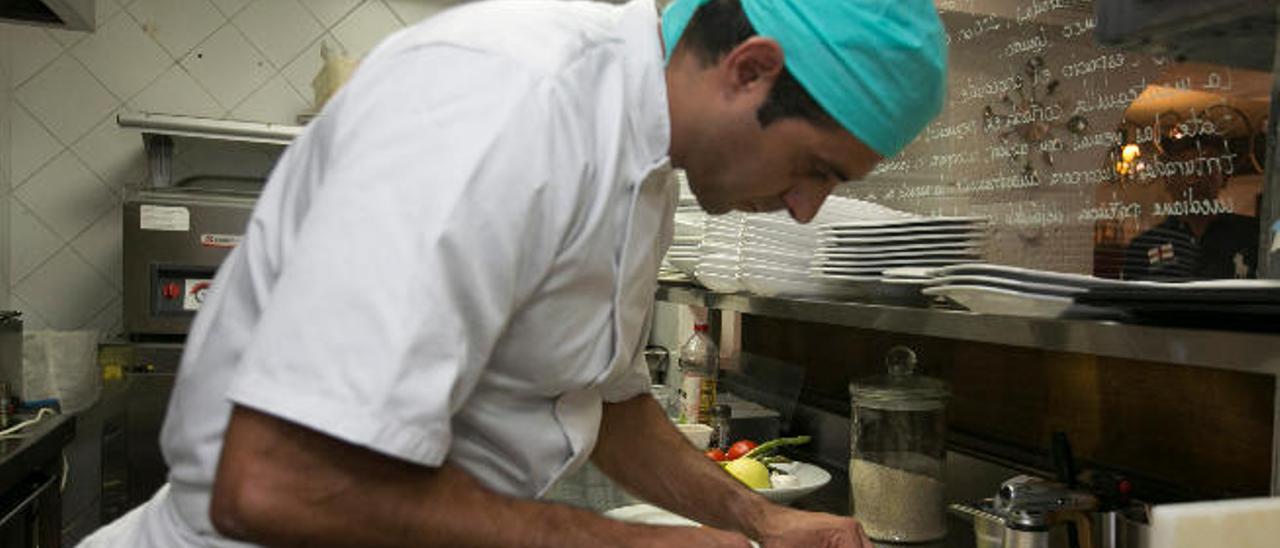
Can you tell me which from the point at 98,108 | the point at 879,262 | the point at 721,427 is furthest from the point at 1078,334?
the point at 98,108

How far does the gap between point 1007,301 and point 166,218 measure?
7.85ft

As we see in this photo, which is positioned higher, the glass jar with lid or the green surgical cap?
→ the green surgical cap

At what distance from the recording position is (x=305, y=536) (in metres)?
0.71

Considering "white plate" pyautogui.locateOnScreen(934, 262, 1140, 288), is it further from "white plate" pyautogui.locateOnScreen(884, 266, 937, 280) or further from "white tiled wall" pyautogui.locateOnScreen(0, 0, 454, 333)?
"white tiled wall" pyautogui.locateOnScreen(0, 0, 454, 333)

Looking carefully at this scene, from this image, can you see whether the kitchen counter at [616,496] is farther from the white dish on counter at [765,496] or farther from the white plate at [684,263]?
the white plate at [684,263]

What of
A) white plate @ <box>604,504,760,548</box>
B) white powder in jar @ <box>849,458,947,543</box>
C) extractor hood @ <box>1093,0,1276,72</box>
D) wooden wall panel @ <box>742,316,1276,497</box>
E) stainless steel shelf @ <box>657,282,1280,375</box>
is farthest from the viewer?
white plate @ <box>604,504,760,548</box>

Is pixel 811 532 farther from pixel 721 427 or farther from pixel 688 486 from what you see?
pixel 721 427

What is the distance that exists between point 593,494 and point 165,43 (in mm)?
2349

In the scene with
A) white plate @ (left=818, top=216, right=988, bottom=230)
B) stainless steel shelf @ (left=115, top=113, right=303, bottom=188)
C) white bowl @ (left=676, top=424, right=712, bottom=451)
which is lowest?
white bowl @ (left=676, top=424, right=712, bottom=451)

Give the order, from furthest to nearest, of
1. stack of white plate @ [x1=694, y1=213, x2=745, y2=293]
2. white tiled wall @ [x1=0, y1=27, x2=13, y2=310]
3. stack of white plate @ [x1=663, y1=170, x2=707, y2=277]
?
white tiled wall @ [x1=0, y1=27, x2=13, y2=310], stack of white plate @ [x1=663, y1=170, x2=707, y2=277], stack of white plate @ [x1=694, y1=213, x2=745, y2=293]

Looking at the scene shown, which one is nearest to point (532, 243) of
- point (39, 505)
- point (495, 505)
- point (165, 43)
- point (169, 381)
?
point (495, 505)

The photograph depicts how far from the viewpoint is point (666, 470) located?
1.34 m

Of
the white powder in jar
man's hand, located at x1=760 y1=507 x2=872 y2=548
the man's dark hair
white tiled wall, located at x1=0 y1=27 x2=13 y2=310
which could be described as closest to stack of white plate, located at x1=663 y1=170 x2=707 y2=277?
the white powder in jar

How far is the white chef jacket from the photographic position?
0.69m
